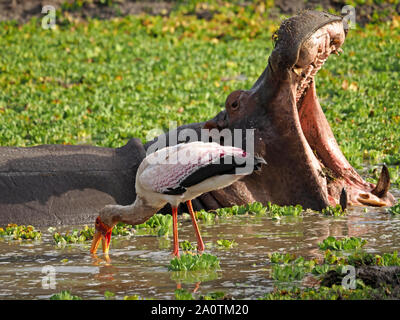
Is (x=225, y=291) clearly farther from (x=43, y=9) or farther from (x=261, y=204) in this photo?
(x=43, y=9)

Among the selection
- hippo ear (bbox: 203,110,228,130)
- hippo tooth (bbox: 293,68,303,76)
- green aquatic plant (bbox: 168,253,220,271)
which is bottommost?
green aquatic plant (bbox: 168,253,220,271)

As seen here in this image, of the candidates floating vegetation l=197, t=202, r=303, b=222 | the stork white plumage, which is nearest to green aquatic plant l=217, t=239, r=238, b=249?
the stork white plumage

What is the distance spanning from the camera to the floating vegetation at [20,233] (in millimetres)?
6898

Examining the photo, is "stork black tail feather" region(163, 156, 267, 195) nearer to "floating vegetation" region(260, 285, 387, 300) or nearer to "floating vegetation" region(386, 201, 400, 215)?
"floating vegetation" region(260, 285, 387, 300)

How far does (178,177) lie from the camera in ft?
19.7

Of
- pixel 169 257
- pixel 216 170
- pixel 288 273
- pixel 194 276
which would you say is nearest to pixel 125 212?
pixel 169 257

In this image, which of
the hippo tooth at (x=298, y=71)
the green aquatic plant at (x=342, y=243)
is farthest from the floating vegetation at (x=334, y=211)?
the hippo tooth at (x=298, y=71)

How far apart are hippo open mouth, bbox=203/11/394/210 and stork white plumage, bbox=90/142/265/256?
0.99 meters

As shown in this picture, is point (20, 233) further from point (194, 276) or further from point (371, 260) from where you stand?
point (371, 260)

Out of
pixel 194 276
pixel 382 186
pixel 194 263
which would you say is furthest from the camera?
pixel 382 186

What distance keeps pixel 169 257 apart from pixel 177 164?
27.4 inches

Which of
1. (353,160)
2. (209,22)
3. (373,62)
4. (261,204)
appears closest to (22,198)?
(261,204)

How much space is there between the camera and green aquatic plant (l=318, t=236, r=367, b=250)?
594 cm
